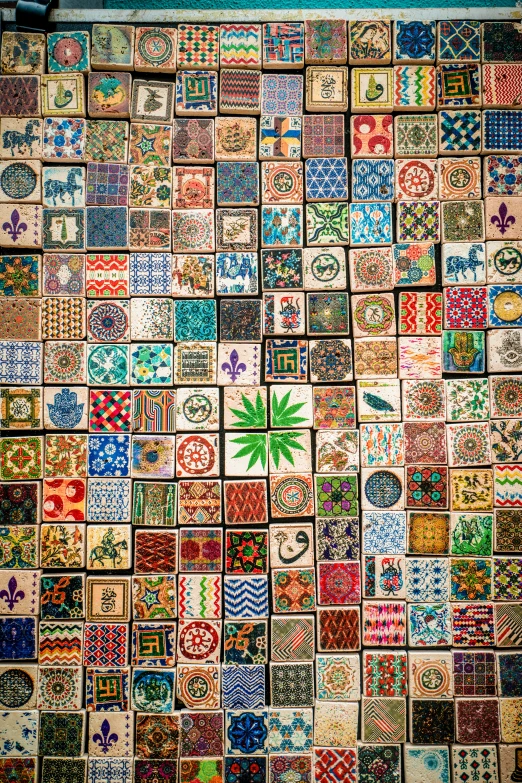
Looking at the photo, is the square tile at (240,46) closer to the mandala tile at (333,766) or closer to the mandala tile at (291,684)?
the mandala tile at (291,684)

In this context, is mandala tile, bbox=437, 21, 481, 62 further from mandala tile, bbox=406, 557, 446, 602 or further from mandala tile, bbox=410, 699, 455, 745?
mandala tile, bbox=410, 699, 455, 745

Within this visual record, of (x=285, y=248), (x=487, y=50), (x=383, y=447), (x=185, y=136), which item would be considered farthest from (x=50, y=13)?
(x=383, y=447)

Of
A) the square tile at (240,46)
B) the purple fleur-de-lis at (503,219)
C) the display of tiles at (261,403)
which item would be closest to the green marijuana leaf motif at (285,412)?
the display of tiles at (261,403)

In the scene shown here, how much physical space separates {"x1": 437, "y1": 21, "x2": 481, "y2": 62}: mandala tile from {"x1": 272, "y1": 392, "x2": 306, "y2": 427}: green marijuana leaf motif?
3.73ft

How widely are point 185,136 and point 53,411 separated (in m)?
0.92

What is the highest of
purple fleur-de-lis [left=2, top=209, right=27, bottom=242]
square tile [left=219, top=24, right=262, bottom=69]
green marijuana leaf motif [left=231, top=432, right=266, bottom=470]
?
square tile [left=219, top=24, right=262, bottom=69]

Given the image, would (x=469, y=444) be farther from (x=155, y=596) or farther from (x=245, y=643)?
(x=155, y=596)

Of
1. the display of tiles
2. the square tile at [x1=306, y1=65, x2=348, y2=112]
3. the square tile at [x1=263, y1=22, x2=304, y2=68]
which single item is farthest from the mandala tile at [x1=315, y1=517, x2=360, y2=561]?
the square tile at [x1=263, y1=22, x2=304, y2=68]

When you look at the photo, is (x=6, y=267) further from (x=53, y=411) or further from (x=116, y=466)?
(x=116, y=466)

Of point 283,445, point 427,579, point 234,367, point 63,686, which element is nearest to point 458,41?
point 234,367

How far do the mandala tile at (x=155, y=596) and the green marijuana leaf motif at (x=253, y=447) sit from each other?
422mm

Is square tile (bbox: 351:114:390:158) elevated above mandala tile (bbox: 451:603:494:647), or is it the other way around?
square tile (bbox: 351:114:390:158)

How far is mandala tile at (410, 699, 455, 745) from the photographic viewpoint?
1.65 meters

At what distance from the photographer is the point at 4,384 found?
1.70 meters
